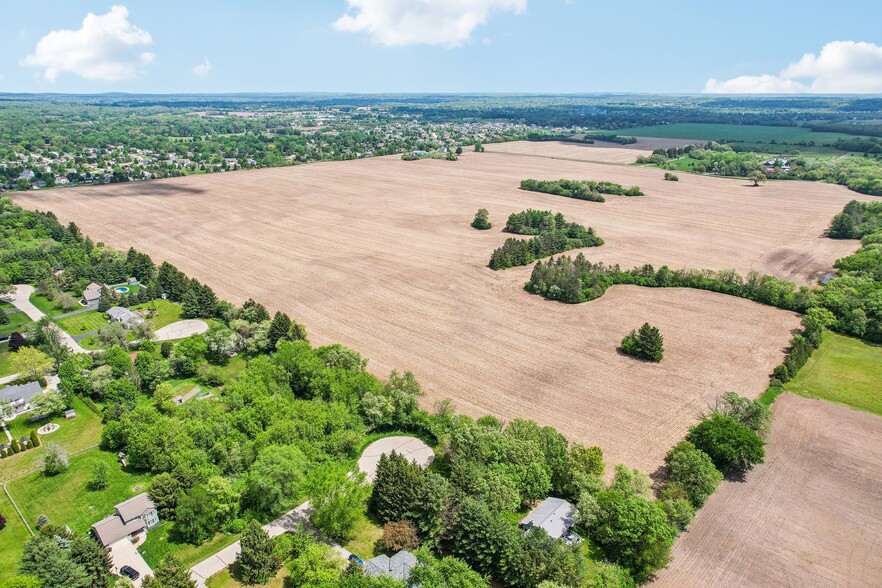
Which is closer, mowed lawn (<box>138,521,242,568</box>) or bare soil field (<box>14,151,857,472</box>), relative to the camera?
mowed lawn (<box>138,521,242,568</box>)

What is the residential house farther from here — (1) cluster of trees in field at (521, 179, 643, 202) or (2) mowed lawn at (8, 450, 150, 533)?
(1) cluster of trees in field at (521, 179, 643, 202)

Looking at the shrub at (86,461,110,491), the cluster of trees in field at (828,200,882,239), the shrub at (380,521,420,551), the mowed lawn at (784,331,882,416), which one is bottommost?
the shrub at (86,461,110,491)

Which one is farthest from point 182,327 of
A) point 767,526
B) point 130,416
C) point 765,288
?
point 765,288

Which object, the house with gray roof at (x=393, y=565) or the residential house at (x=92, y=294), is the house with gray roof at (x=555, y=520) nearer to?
the house with gray roof at (x=393, y=565)

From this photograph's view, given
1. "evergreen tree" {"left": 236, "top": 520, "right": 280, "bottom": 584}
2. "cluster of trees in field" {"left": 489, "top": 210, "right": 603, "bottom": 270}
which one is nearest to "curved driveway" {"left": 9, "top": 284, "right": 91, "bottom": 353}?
"evergreen tree" {"left": 236, "top": 520, "right": 280, "bottom": 584}

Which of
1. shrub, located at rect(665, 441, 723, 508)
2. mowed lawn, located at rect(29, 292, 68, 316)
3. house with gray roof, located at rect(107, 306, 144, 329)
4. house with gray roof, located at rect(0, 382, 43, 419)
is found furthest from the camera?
mowed lawn, located at rect(29, 292, 68, 316)

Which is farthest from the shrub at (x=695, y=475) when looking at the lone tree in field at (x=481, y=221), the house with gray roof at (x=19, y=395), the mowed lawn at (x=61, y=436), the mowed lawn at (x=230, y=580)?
the lone tree in field at (x=481, y=221)

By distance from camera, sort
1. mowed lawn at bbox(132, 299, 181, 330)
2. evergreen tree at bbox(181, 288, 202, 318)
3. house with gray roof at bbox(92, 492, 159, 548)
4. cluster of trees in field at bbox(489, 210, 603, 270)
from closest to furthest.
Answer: house with gray roof at bbox(92, 492, 159, 548) < mowed lawn at bbox(132, 299, 181, 330) < evergreen tree at bbox(181, 288, 202, 318) < cluster of trees in field at bbox(489, 210, 603, 270)

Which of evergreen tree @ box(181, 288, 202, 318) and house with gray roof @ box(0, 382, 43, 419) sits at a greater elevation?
evergreen tree @ box(181, 288, 202, 318)

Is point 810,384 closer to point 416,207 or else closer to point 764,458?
point 764,458
